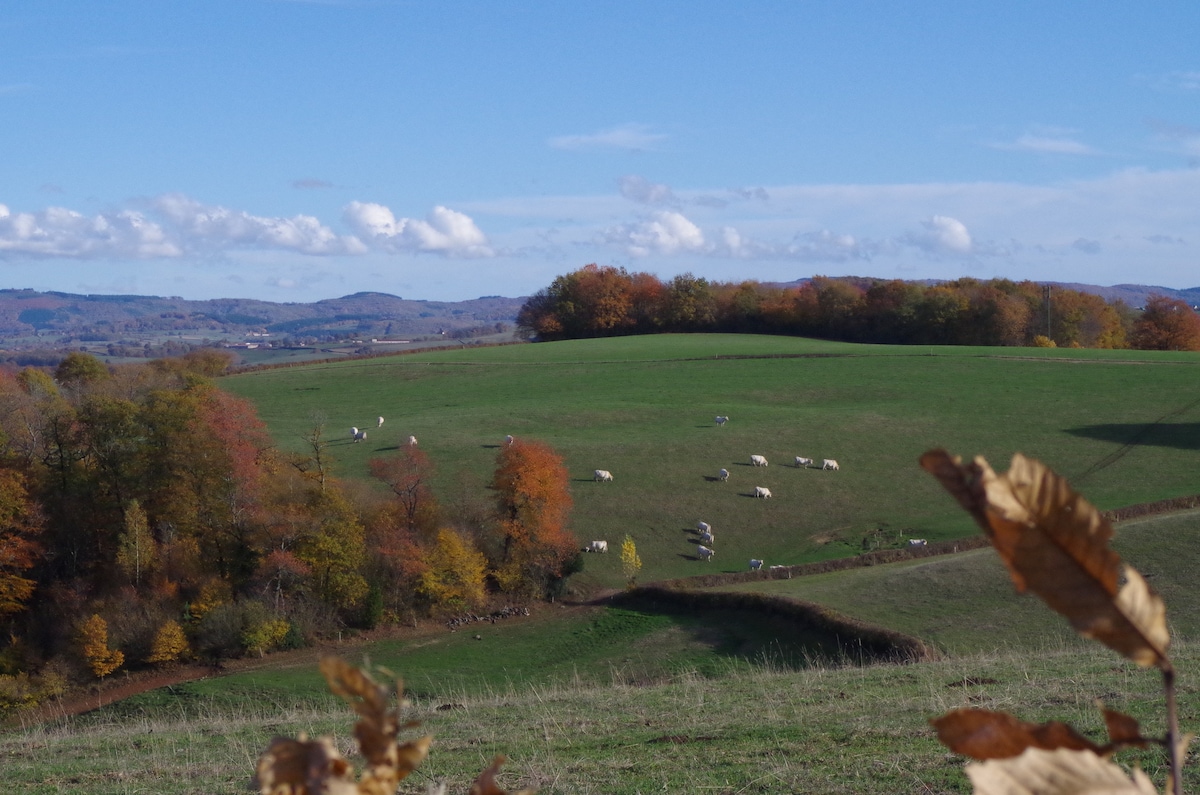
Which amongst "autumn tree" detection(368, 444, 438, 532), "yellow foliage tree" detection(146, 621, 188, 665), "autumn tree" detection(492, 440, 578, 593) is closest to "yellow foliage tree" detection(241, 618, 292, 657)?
"yellow foliage tree" detection(146, 621, 188, 665)

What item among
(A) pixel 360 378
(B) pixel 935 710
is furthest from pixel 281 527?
(A) pixel 360 378

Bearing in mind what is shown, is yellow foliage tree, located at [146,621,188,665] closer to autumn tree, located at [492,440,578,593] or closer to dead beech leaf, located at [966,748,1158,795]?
autumn tree, located at [492,440,578,593]

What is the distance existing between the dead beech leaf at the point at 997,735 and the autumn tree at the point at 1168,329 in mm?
105811

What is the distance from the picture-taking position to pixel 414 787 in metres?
7.79

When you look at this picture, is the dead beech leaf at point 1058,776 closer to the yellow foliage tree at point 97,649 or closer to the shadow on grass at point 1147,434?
the yellow foliage tree at point 97,649

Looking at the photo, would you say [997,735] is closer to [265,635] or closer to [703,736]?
[703,736]

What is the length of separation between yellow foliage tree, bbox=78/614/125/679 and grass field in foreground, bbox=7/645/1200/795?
830 inches

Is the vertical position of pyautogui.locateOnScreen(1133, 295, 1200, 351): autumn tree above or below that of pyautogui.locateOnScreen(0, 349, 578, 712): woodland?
above

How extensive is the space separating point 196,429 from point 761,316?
230 ft

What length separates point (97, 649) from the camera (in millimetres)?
34188

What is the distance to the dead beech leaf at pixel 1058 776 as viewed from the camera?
1.12 meters

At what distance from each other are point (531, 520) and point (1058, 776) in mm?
40691

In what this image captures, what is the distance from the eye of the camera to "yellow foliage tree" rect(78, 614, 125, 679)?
34.1 metres

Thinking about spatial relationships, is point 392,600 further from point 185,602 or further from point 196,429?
point 196,429
